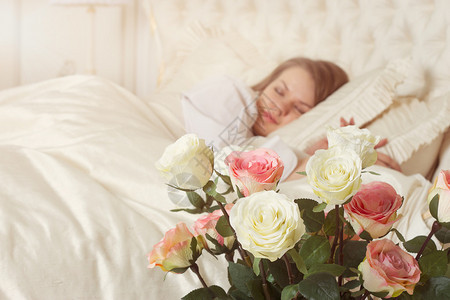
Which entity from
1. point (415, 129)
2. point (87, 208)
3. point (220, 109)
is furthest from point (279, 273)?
point (220, 109)

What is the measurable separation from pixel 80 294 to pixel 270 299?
0.45 meters

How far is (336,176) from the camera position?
1.60 feet

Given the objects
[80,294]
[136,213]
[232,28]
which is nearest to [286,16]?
[232,28]

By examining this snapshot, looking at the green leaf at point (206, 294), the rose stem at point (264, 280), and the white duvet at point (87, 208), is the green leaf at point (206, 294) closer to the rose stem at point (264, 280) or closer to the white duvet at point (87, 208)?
the rose stem at point (264, 280)

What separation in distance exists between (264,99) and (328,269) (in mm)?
1375

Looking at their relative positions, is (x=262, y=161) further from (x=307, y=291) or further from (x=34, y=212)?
(x=34, y=212)

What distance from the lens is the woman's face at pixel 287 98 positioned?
180 cm

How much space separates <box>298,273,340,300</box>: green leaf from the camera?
49 cm

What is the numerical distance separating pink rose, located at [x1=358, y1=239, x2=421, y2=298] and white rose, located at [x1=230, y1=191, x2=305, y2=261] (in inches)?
3.0

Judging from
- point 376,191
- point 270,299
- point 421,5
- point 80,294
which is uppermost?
point 421,5

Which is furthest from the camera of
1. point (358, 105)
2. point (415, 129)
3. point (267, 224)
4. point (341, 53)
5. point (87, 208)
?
point (341, 53)

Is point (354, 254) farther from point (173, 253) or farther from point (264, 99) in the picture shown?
point (264, 99)

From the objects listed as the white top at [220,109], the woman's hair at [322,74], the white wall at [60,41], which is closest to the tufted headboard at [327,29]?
the woman's hair at [322,74]

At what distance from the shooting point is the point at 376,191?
1.81 feet
